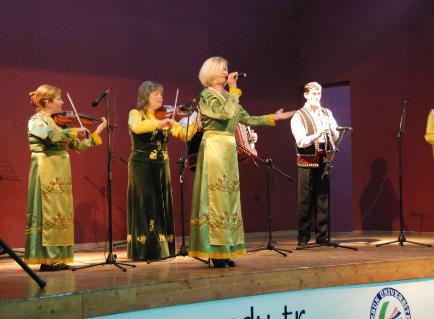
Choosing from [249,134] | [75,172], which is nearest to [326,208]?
[249,134]

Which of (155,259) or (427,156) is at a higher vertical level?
(427,156)

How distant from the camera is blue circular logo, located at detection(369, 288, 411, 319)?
197 inches

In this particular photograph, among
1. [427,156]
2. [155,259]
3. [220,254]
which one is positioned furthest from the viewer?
[427,156]

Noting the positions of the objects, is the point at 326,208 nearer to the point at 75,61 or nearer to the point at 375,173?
the point at 375,173

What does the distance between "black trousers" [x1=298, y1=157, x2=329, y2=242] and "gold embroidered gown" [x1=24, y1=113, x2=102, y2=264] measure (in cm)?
237

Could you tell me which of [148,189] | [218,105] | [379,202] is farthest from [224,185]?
[379,202]

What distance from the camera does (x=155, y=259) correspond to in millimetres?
5707

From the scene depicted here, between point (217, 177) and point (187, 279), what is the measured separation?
788 mm

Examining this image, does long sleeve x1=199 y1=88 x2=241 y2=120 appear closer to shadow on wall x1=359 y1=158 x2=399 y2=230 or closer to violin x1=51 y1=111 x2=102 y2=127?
violin x1=51 y1=111 x2=102 y2=127

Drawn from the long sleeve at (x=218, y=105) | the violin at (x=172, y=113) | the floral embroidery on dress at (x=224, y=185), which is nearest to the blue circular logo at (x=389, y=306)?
the floral embroidery on dress at (x=224, y=185)

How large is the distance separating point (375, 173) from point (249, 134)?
283 cm

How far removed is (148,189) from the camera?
581cm

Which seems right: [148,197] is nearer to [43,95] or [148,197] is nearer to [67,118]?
[67,118]

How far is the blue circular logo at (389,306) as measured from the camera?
500cm
